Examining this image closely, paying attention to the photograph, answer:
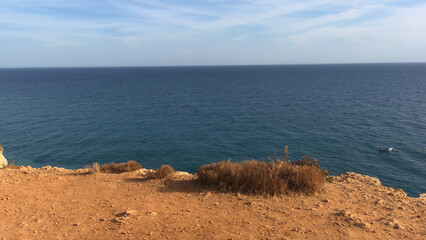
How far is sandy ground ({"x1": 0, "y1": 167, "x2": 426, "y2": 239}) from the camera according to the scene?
7668 millimetres

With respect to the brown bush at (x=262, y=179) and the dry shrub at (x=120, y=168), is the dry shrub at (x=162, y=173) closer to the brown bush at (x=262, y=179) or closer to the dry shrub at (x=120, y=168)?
the brown bush at (x=262, y=179)

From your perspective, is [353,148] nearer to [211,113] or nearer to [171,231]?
[211,113]

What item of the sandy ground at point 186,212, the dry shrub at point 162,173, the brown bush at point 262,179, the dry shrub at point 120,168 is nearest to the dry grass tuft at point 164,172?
the dry shrub at point 162,173

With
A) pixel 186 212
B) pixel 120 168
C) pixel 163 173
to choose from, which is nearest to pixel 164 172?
pixel 163 173

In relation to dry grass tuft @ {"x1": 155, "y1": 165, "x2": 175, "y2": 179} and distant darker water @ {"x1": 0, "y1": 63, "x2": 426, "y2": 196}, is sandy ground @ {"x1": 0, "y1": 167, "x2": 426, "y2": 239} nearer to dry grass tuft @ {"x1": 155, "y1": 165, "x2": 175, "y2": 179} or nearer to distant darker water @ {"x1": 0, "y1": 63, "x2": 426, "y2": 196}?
dry grass tuft @ {"x1": 155, "y1": 165, "x2": 175, "y2": 179}

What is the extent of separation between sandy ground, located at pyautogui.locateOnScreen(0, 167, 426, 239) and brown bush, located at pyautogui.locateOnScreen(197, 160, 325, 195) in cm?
41

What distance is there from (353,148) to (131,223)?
29.3 m

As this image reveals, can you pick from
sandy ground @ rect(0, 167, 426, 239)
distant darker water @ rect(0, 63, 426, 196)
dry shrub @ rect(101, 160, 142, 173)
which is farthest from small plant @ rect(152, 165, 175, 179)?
distant darker water @ rect(0, 63, 426, 196)

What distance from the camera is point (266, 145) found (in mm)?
30922

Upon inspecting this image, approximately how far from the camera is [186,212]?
8891mm

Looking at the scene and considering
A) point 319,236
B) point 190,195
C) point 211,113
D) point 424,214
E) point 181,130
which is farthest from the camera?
point 211,113

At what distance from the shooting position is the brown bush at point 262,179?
10398 mm

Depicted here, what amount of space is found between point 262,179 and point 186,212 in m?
3.42

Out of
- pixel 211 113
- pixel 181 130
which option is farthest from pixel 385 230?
pixel 211 113
